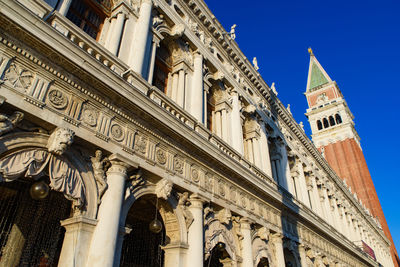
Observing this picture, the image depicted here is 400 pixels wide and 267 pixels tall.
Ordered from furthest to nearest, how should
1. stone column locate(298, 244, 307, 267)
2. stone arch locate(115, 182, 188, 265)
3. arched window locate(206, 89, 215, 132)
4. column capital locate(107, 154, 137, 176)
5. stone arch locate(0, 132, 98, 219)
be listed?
1. stone column locate(298, 244, 307, 267)
2. arched window locate(206, 89, 215, 132)
3. stone arch locate(115, 182, 188, 265)
4. column capital locate(107, 154, 137, 176)
5. stone arch locate(0, 132, 98, 219)

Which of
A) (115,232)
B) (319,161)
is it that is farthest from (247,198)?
(319,161)

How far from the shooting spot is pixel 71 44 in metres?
6.45

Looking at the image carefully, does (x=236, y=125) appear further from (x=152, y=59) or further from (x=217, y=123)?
(x=152, y=59)

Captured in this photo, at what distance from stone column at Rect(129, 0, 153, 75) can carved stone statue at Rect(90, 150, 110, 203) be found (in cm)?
361

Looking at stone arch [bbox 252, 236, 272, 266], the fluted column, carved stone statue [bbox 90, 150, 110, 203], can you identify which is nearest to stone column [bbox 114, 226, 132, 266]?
carved stone statue [bbox 90, 150, 110, 203]

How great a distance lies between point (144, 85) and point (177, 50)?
528cm

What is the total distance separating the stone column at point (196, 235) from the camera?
8.34 m

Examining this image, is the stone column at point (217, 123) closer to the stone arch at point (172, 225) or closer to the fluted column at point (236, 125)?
the fluted column at point (236, 125)

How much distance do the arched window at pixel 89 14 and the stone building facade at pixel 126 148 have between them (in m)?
0.04

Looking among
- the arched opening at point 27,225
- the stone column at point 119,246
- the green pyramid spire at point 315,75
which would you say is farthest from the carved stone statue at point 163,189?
the green pyramid spire at point 315,75

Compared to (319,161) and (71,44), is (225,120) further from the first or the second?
(319,161)

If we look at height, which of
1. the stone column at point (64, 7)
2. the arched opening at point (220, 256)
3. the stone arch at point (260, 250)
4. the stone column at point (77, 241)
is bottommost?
the stone column at point (77, 241)

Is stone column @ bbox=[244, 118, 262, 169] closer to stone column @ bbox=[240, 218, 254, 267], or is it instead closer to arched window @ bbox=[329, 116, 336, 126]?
stone column @ bbox=[240, 218, 254, 267]

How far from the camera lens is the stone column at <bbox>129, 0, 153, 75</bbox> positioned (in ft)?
31.7
